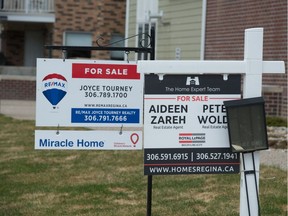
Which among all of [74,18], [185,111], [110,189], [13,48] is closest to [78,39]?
[74,18]

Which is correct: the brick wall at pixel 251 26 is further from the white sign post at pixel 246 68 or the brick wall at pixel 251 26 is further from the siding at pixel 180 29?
the white sign post at pixel 246 68

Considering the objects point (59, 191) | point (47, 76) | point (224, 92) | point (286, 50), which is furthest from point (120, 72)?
point (286, 50)

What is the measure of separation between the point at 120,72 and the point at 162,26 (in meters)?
16.8

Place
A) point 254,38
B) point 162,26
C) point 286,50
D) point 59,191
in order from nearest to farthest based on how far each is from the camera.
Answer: point 254,38
point 59,191
point 286,50
point 162,26

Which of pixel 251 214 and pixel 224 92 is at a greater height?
pixel 224 92

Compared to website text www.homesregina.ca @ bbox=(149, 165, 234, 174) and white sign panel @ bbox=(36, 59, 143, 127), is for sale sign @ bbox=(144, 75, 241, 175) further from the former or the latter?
white sign panel @ bbox=(36, 59, 143, 127)

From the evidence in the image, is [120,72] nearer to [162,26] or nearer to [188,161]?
[188,161]

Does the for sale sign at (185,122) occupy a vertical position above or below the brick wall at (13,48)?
below

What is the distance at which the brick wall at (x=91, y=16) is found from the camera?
28.6 m

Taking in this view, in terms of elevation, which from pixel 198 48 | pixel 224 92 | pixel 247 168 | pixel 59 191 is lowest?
pixel 59 191

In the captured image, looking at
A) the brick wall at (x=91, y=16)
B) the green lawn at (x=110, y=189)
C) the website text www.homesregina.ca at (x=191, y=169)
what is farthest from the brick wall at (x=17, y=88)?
the website text www.homesregina.ca at (x=191, y=169)

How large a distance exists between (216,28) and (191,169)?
13.9 metres

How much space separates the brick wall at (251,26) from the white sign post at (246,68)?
9.89 meters

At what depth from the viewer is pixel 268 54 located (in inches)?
618
